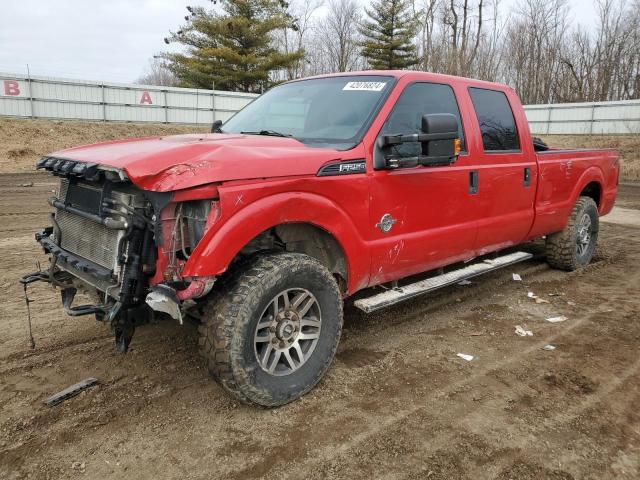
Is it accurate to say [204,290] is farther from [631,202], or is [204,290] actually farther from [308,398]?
[631,202]

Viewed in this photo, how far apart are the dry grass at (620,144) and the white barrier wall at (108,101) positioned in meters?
16.1

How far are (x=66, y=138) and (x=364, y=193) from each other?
1920cm

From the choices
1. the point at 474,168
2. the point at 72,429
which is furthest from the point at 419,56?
the point at 72,429

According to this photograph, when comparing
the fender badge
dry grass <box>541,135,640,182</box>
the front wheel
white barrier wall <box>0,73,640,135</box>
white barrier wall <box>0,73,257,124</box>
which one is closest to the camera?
the front wheel

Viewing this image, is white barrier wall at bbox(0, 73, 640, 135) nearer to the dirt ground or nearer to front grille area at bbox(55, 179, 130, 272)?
the dirt ground

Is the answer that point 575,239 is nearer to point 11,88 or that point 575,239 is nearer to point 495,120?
point 495,120

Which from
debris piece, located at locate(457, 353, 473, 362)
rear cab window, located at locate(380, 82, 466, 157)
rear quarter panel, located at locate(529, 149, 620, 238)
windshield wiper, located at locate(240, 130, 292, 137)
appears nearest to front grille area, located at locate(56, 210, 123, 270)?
windshield wiper, located at locate(240, 130, 292, 137)

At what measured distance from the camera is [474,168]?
441cm

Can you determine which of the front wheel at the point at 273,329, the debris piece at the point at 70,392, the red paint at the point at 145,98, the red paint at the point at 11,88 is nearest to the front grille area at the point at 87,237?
the front wheel at the point at 273,329

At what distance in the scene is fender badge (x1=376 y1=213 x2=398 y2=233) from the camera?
3652 mm

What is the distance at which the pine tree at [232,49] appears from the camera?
2984cm

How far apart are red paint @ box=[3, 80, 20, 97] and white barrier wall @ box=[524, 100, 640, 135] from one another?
81.5 ft

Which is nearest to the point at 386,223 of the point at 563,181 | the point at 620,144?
the point at 563,181

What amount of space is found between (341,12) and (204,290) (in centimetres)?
4610
